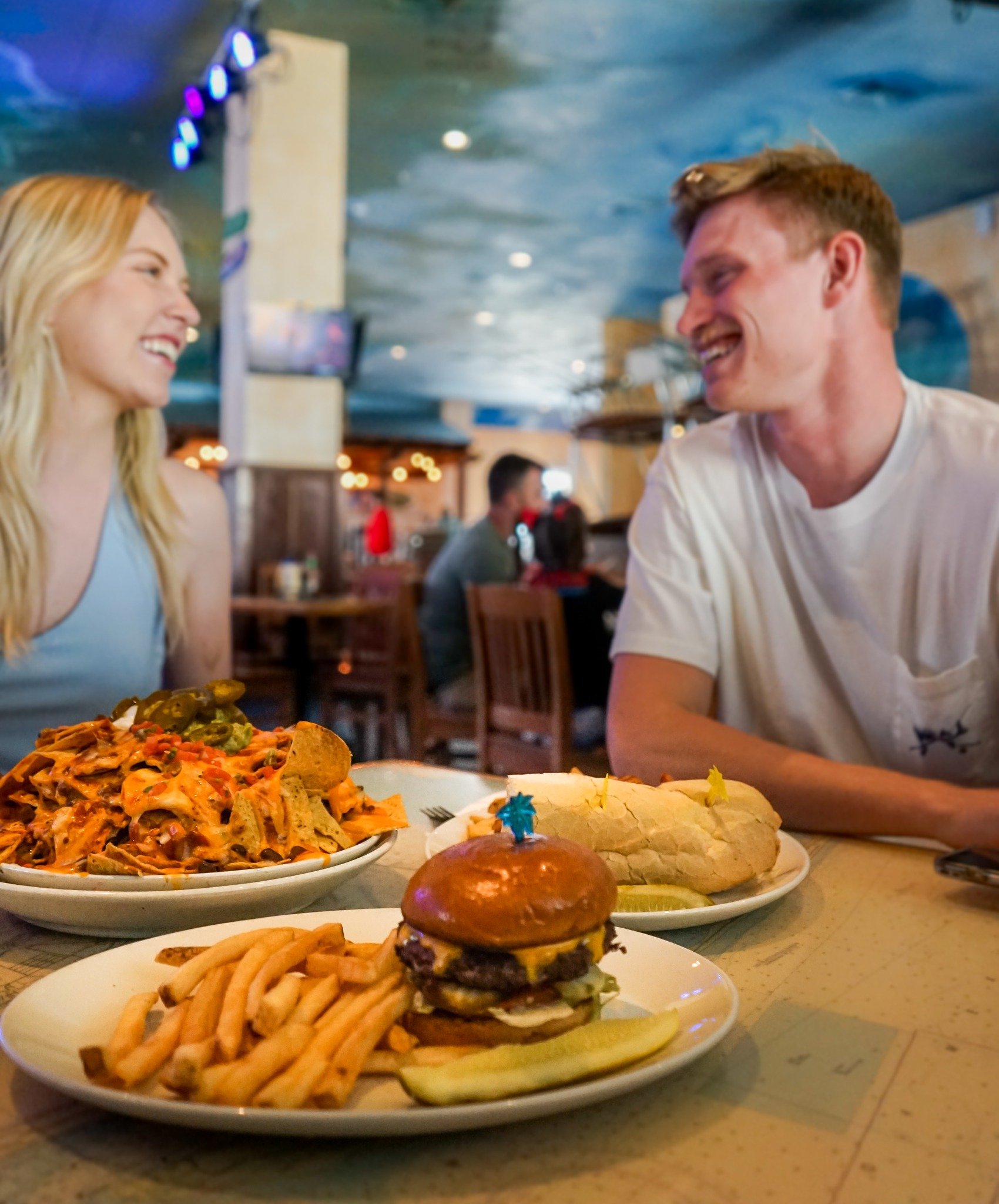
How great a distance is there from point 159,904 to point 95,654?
108 cm

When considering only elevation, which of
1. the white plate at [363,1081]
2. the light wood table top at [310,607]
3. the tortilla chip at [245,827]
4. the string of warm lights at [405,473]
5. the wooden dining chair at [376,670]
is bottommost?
the wooden dining chair at [376,670]

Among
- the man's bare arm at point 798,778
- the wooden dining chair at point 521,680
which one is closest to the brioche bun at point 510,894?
the man's bare arm at point 798,778

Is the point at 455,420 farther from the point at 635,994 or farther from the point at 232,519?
the point at 635,994

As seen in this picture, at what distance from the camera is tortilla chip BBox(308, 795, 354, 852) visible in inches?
34.7

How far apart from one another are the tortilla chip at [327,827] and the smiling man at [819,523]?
2.24 ft

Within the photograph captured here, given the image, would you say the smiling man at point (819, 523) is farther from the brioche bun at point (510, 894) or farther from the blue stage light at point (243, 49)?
the blue stage light at point (243, 49)

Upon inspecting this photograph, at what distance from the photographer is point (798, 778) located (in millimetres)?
1271

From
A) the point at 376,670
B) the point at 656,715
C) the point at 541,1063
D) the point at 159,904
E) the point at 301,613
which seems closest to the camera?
the point at 541,1063

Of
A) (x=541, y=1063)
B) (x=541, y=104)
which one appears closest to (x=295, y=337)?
(x=541, y=104)

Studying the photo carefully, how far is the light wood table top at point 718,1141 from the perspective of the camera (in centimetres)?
49

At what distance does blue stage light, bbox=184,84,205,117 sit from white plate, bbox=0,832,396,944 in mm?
5991

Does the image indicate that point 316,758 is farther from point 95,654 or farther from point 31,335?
point 31,335

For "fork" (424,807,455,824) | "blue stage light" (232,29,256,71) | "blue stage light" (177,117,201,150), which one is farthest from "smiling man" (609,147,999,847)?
"blue stage light" (177,117,201,150)

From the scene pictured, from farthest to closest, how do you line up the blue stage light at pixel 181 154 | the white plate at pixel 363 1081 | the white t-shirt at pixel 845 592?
the blue stage light at pixel 181 154 < the white t-shirt at pixel 845 592 < the white plate at pixel 363 1081
